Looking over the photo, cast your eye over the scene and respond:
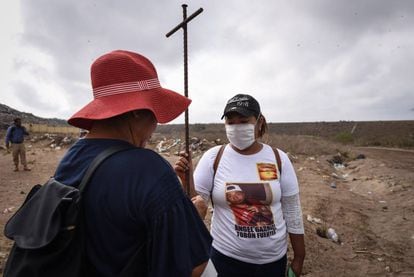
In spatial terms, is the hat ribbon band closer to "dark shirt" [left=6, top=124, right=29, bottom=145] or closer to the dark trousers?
the dark trousers

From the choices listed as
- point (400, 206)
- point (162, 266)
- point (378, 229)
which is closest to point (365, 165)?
point (400, 206)

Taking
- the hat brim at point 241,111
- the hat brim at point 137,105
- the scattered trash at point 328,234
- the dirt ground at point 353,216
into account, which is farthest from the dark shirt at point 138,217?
the scattered trash at point 328,234

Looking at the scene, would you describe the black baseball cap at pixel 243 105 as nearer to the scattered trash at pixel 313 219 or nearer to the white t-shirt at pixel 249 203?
the white t-shirt at pixel 249 203

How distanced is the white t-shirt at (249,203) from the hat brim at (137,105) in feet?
3.72

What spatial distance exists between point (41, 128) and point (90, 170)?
34.7 m

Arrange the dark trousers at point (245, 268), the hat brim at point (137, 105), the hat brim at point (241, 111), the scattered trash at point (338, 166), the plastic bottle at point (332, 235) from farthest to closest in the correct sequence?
the scattered trash at point (338, 166) < the plastic bottle at point (332, 235) < the hat brim at point (241, 111) < the dark trousers at point (245, 268) < the hat brim at point (137, 105)

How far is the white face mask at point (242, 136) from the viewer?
91.5 inches

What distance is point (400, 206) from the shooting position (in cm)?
783

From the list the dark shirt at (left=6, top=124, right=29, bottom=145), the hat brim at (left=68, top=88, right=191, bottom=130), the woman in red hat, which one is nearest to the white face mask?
the hat brim at (left=68, top=88, right=191, bottom=130)

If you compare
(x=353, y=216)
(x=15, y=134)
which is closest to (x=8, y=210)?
(x=15, y=134)

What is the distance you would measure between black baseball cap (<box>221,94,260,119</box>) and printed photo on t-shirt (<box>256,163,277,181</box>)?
15.8 inches

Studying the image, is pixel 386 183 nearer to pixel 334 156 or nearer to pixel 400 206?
pixel 400 206

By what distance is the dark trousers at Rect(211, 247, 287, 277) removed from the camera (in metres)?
2.05

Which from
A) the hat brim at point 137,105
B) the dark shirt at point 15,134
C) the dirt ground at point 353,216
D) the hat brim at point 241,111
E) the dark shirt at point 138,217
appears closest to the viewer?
the dark shirt at point 138,217
